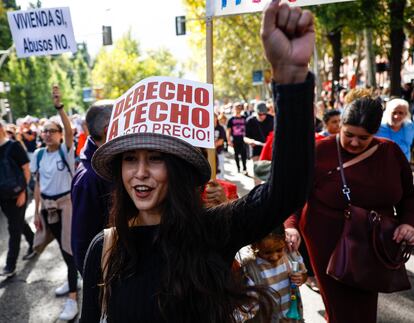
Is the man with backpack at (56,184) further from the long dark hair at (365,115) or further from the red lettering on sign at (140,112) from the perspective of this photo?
the red lettering on sign at (140,112)

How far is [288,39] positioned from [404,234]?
2040 millimetres

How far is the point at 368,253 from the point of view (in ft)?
9.21

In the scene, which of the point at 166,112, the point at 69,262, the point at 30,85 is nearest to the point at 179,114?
the point at 166,112

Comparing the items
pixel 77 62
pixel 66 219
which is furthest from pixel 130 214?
pixel 77 62

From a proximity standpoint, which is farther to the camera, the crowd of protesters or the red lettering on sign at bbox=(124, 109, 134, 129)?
the red lettering on sign at bbox=(124, 109, 134, 129)

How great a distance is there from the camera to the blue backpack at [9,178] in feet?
18.0

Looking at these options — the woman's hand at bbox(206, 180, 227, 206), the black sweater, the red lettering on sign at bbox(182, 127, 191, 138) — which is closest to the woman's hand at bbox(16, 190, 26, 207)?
the woman's hand at bbox(206, 180, 227, 206)

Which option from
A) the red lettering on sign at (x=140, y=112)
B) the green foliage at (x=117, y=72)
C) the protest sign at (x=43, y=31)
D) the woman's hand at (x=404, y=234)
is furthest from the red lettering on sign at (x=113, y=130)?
the green foliage at (x=117, y=72)

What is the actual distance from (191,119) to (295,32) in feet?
2.31

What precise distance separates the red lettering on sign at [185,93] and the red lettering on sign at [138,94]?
0.14 meters

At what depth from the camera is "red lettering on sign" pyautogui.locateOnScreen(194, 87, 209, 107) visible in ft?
6.29

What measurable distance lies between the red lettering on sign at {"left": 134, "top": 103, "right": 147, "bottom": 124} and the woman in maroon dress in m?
1.59

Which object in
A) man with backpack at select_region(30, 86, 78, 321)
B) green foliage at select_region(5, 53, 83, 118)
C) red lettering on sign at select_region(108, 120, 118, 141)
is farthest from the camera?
green foliage at select_region(5, 53, 83, 118)

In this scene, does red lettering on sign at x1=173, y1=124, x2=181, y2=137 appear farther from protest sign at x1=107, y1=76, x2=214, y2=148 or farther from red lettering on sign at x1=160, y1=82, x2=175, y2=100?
red lettering on sign at x1=160, y1=82, x2=175, y2=100
